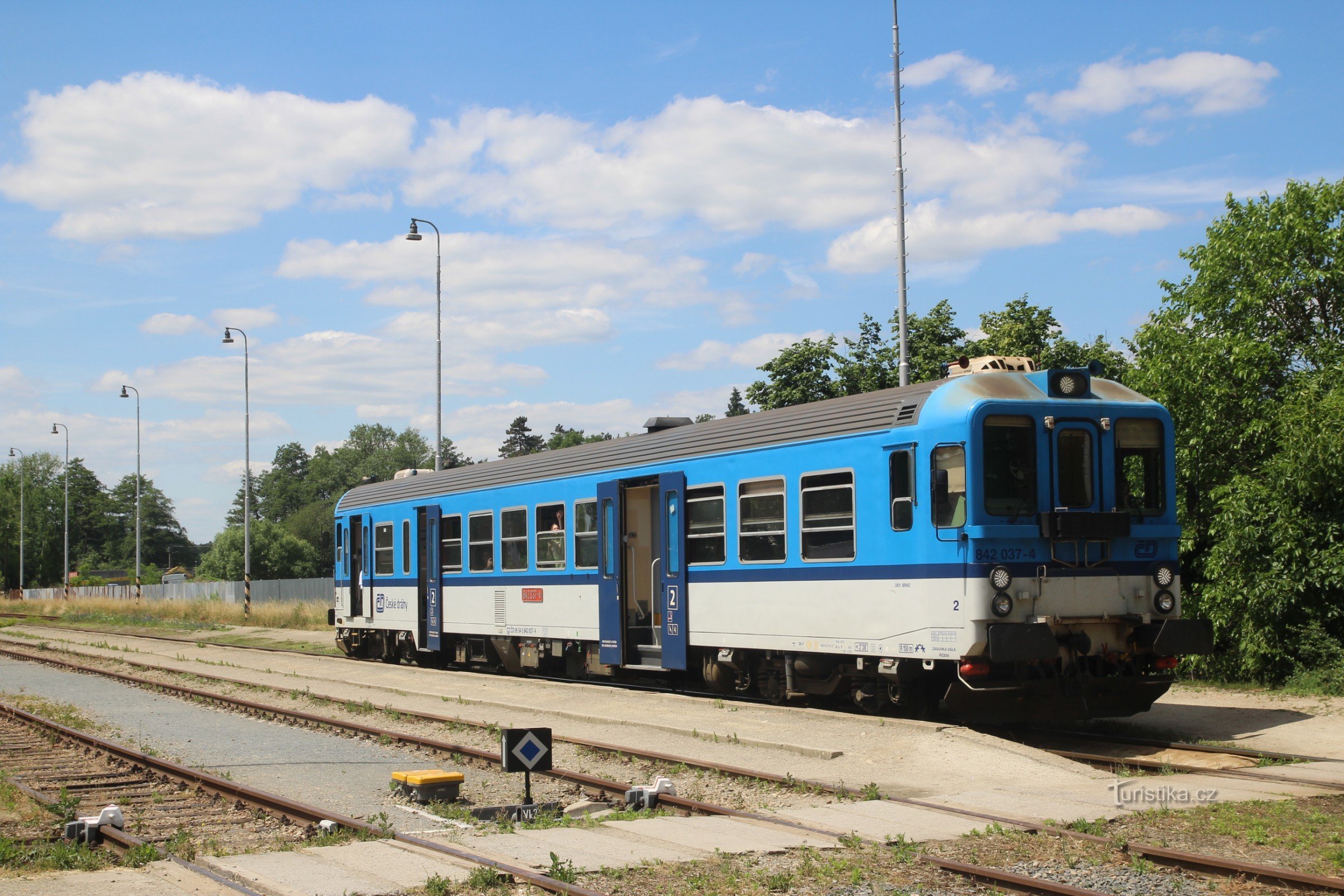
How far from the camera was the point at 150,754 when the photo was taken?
13.2 meters

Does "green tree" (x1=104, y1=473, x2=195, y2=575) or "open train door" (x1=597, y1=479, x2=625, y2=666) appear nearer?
"open train door" (x1=597, y1=479, x2=625, y2=666)

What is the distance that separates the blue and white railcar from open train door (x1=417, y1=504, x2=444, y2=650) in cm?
510

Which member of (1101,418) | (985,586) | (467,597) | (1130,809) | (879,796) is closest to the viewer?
(1130,809)

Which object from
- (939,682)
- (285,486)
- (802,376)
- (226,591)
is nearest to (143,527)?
(285,486)

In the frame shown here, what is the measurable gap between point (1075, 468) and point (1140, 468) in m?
1.01

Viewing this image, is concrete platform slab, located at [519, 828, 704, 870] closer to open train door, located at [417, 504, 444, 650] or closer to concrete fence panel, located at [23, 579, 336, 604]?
open train door, located at [417, 504, 444, 650]

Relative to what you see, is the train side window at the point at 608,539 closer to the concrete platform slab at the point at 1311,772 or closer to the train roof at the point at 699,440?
the train roof at the point at 699,440

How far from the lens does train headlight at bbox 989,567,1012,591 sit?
38.5 ft

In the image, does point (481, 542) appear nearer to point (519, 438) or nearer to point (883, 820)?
point (883, 820)

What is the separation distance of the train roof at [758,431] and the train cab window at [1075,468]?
20.3 inches

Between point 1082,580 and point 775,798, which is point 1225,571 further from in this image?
point 775,798

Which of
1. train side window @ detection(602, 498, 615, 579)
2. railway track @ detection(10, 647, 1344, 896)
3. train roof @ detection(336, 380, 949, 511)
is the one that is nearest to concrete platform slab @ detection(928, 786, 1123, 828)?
railway track @ detection(10, 647, 1344, 896)

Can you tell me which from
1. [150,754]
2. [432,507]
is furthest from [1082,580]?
[432,507]

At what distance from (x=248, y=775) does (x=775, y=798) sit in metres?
5.21
